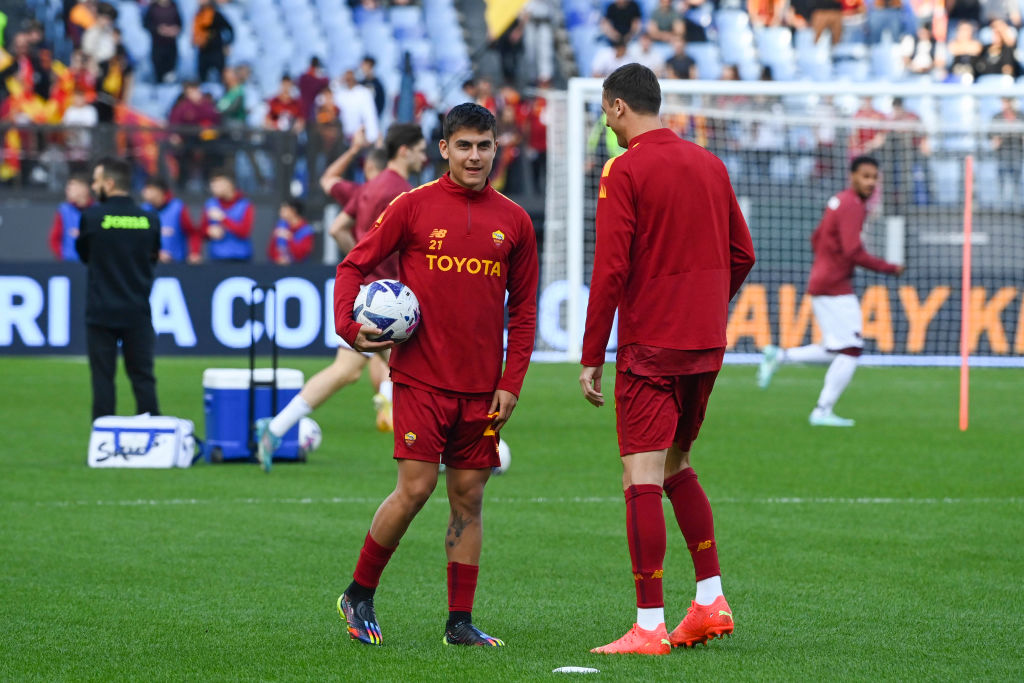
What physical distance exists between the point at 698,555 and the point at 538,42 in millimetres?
21402

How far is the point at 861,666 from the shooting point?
5445mm

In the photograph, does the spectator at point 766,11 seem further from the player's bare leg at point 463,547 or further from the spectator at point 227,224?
the player's bare leg at point 463,547

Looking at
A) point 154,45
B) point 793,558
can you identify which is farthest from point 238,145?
point 793,558

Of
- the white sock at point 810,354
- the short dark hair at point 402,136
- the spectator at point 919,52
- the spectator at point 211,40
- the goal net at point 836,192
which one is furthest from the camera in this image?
the spectator at point 919,52

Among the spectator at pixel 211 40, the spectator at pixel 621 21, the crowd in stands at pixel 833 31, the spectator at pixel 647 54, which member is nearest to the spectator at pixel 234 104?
the spectator at pixel 211 40

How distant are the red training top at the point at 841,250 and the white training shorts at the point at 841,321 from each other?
8 cm

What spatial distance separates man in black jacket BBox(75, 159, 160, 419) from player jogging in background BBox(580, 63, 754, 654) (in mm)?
6421

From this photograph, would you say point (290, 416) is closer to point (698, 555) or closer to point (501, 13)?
point (698, 555)

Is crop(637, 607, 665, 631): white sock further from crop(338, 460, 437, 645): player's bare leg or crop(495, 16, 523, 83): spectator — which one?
crop(495, 16, 523, 83): spectator

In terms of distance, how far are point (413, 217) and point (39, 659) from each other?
80.3 inches

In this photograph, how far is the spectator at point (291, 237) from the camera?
2055 centimetres

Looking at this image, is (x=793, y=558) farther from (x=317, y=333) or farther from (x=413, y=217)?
(x=317, y=333)

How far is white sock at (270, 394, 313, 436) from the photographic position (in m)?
10.5

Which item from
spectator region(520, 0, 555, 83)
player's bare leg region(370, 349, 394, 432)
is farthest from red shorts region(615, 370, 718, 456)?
spectator region(520, 0, 555, 83)
